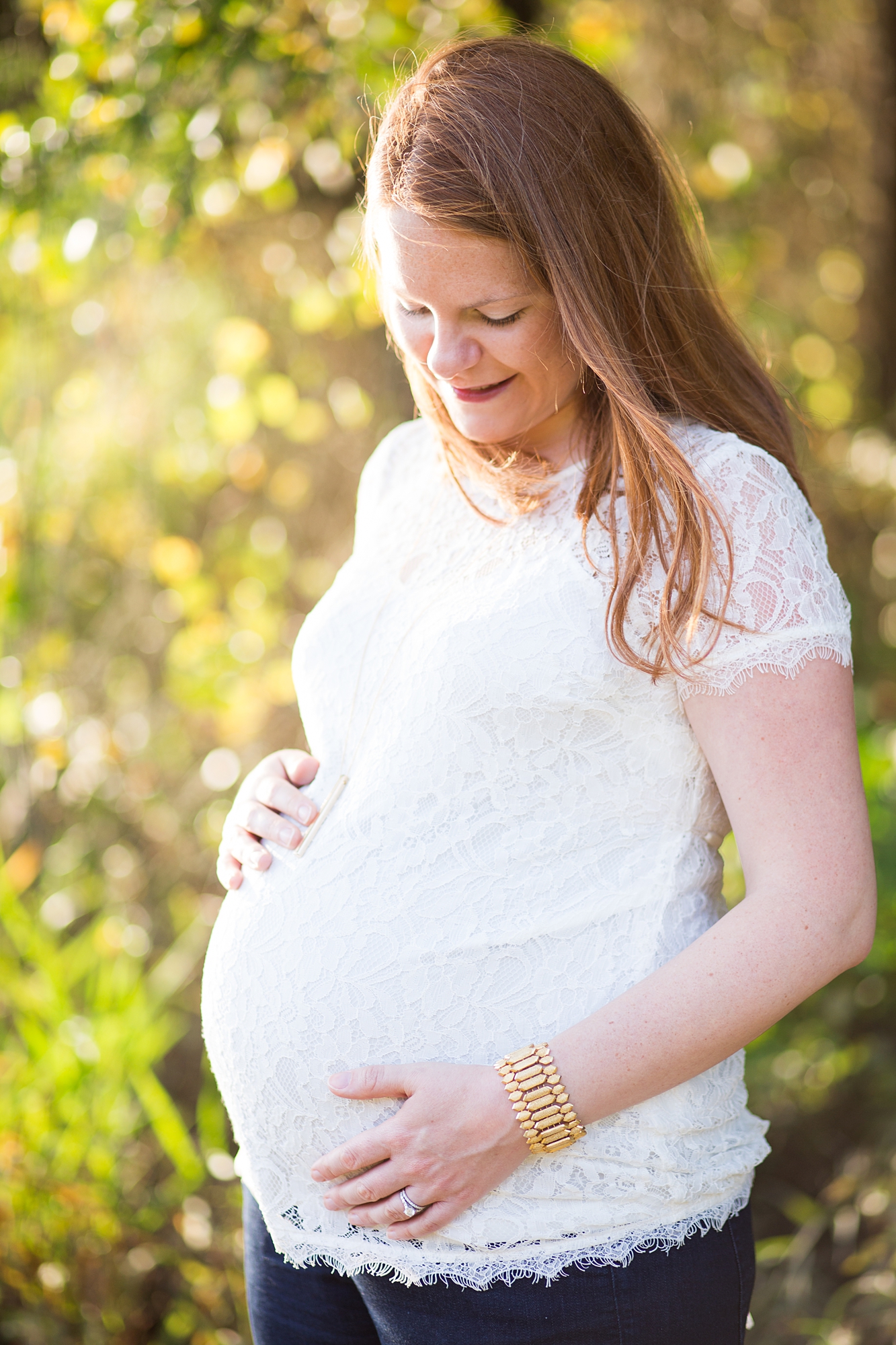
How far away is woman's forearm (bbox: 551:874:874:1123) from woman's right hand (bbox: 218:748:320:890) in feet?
1.39

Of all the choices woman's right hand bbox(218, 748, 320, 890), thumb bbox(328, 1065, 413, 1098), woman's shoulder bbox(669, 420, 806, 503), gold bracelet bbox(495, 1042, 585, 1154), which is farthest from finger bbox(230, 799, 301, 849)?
woman's shoulder bbox(669, 420, 806, 503)

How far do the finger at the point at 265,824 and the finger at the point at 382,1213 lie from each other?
400 mm

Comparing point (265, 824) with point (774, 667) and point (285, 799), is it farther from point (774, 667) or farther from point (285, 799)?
point (774, 667)

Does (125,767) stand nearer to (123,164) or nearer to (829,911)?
(123,164)

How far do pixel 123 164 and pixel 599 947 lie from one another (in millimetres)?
1843

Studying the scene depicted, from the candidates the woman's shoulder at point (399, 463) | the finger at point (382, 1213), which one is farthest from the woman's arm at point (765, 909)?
the woman's shoulder at point (399, 463)

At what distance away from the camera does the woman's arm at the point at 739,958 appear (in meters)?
1.01

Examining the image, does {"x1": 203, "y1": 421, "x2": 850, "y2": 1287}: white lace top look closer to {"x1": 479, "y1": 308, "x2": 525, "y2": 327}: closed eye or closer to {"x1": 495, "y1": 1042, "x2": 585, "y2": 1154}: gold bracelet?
Answer: {"x1": 495, "y1": 1042, "x2": 585, "y2": 1154}: gold bracelet

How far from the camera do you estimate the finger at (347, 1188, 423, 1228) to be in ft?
3.52

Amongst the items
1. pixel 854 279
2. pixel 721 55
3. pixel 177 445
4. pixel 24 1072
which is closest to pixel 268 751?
pixel 177 445

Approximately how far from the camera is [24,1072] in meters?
2.37

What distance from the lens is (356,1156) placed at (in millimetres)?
1088

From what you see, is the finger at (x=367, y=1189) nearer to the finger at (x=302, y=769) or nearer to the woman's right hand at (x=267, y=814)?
the woman's right hand at (x=267, y=814)

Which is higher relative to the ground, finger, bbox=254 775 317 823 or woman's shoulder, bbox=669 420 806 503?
woman's shoulder, bbox=669 420 806 503
